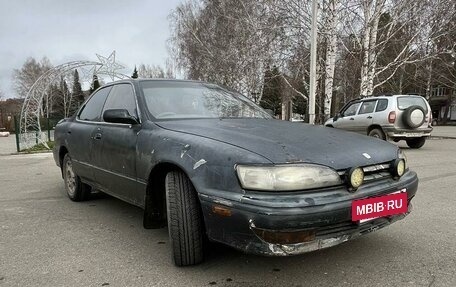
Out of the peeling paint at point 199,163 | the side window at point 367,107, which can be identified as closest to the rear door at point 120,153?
the peeling paint at point 199,163

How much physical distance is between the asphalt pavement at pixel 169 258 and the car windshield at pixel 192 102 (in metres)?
1.21

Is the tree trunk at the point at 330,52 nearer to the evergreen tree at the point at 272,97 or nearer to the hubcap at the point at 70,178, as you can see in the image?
the hubcap at the point at 70,178

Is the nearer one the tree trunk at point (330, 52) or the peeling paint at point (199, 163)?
the peeling paint at point (199, 163)

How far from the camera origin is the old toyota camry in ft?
8.10

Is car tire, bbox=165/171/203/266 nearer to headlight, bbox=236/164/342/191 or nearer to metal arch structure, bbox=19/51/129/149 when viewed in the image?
headlight, bbox=236/164/342/191

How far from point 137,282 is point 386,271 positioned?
1.81 metres

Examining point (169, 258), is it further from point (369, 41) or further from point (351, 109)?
point (369, 41)

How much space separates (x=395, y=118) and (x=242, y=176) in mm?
9541

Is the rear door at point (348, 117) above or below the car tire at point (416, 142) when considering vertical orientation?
above

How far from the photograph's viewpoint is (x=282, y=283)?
109 inches

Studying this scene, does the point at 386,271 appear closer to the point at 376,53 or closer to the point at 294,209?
the point at 294,209

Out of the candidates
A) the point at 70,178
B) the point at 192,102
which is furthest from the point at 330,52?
the point at 192,102

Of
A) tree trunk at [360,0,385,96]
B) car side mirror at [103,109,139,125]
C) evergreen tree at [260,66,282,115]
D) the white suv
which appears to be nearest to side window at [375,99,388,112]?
the white suv

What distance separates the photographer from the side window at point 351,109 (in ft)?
40.0
